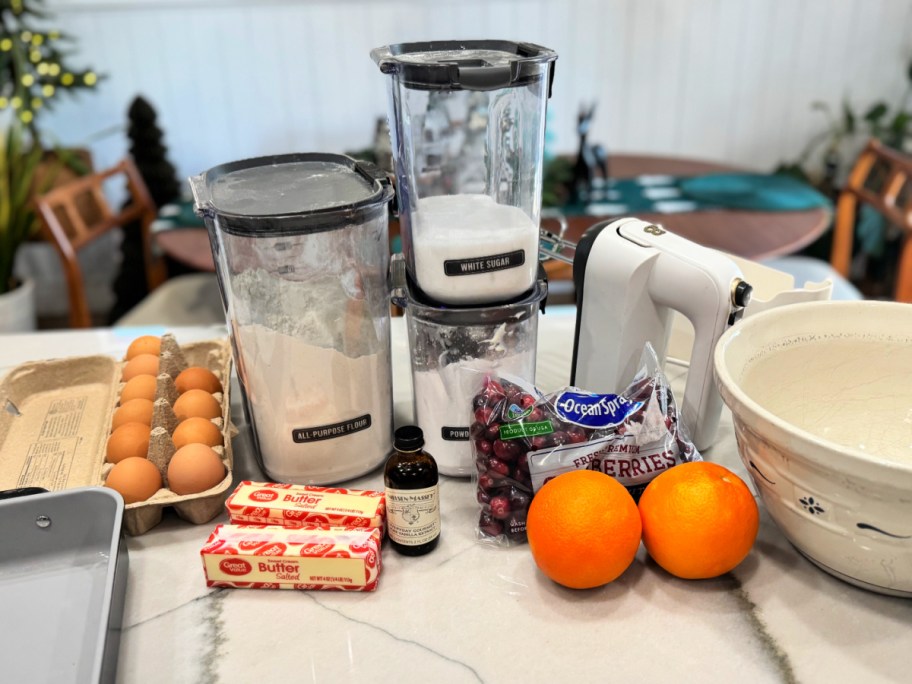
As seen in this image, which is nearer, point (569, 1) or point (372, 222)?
point (372, 222)

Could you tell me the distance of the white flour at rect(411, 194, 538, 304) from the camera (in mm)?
746

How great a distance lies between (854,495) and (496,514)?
0.32 meters

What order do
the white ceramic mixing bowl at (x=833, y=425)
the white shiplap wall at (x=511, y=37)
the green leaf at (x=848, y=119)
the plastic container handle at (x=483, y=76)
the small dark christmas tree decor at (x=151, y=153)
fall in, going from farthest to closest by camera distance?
the green leaf at (x=848, y=119) → the white shiplap wall at (x=511, y=37) → the small dark christmas tree decor at (x=151, y=153) → the plastic container handle at (x=483, y=76) → the white ceramic mixing bowl at (x=833, y=425)

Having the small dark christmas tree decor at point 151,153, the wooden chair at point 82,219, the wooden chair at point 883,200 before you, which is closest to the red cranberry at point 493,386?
the wooden chair at point 883,200

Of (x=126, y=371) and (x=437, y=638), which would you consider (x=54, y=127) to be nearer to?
(x=126, y=371)

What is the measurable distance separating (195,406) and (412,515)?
30 centimetres

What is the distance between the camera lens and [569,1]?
2941mm

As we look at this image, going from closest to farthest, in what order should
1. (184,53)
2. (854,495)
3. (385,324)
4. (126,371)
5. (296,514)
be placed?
(854,495) → (296,514) → (385,324) → (126,371) → (184,53)

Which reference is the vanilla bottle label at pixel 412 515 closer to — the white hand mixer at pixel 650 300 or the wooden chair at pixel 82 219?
the white hand mixer at pixel 650 300

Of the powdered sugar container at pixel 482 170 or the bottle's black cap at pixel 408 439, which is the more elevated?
the powdered sugar container at pixel 482 170

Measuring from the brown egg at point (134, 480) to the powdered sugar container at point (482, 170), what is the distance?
331 millimetres

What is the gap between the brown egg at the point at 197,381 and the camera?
902 millimetres

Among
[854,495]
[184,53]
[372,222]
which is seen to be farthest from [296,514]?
[184,53]

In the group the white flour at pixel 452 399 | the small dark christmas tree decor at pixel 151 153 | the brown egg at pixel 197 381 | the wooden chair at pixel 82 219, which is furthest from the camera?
the small dark christmas tree decor at pixel 151 153
